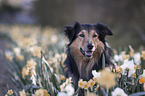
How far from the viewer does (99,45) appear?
7.09ft

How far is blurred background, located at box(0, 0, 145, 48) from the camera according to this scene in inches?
196

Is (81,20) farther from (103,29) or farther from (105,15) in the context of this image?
(103,29)

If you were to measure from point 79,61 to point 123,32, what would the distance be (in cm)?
390

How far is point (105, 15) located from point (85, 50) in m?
4.69

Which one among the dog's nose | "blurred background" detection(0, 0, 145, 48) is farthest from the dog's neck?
"blurred background" detection(0, 0, 145, 48)

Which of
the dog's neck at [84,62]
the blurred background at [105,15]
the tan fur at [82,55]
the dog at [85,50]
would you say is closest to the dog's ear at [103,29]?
the dog at [85,50]

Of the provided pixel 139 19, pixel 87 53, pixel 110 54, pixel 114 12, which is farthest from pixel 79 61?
pixel 114 12

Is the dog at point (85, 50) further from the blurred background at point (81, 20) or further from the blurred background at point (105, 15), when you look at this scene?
the blurred background at point (105, 15)

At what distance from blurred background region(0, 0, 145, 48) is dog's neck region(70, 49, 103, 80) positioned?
9.28ft

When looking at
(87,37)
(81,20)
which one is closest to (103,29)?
(87,37)

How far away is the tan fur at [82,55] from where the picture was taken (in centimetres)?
213

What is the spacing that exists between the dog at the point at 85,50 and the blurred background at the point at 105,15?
275 centimetres

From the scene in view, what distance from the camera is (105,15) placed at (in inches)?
248

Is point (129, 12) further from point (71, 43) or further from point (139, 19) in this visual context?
point (71, 43)
